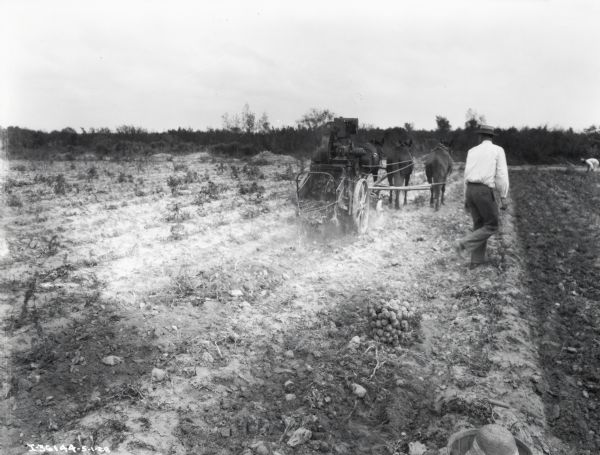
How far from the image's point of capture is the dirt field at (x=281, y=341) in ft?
9.52

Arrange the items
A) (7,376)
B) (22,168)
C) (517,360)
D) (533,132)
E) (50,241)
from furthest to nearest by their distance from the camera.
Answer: (533,132) < (22,168) < (50,241) < (517,360) < (7,376)

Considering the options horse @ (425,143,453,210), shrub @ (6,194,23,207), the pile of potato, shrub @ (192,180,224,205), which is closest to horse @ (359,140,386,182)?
horse @ (425,143,453,210)

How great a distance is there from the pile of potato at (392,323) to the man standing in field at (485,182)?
199 cm

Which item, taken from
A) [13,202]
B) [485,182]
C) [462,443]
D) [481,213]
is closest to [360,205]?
[481,213]

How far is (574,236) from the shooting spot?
7617 mm

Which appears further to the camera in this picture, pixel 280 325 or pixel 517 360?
pixel 280 325

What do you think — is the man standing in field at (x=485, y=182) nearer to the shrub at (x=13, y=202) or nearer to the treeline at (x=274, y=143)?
the shrub at (x=13, y=202)

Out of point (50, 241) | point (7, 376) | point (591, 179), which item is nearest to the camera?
point (7, 376)

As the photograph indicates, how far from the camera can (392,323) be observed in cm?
416

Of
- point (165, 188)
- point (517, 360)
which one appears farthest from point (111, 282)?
point (165, 188)

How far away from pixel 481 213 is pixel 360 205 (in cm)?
215

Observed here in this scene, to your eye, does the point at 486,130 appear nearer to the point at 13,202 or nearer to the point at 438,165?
the point at 438,165

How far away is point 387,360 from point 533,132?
3077cm

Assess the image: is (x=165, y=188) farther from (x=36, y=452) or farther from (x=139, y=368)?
(x=36, y=452)
